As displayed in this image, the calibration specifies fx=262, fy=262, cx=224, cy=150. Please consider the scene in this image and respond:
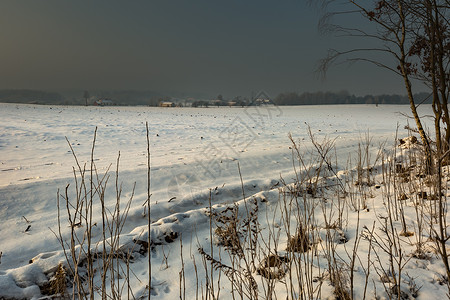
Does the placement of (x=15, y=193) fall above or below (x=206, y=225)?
above

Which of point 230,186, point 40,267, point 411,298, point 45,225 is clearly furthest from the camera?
point 230,186

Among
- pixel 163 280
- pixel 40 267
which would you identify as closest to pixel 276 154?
pixel 163 280

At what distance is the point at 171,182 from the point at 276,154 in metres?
3.56

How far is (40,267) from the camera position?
2.40 metres

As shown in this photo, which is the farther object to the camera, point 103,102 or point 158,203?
point 103,102

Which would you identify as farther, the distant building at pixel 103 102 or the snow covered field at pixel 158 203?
the distant building at pixel 103 102

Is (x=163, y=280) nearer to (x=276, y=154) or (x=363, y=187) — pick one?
(x=363, y=187)

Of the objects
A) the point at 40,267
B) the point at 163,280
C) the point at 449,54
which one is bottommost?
the point at 163,280

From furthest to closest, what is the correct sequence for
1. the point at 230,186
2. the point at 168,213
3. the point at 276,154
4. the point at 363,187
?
the point at 276,154, the point at 230,186, the point at 363,187, the point at 168,213

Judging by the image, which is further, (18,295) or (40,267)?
(40,267)

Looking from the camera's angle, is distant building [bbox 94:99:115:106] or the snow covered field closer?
the snow covered field

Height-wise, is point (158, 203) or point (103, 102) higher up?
point (103, 102)

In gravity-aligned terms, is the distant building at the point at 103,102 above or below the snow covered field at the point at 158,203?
above

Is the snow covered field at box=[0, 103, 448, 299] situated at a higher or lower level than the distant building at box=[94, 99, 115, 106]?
lower
